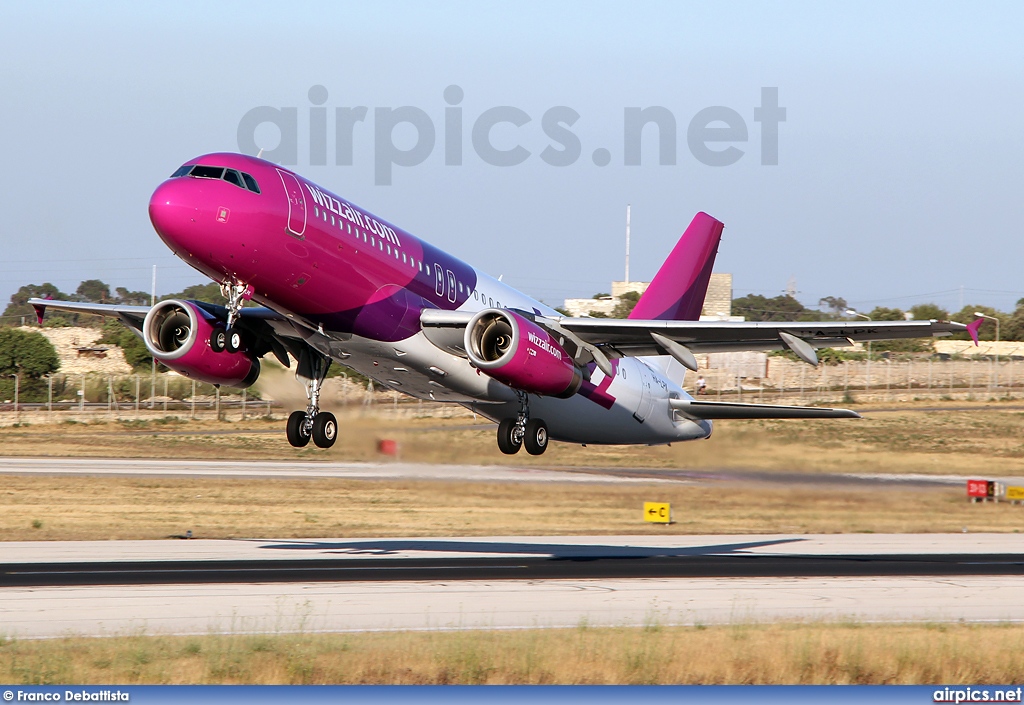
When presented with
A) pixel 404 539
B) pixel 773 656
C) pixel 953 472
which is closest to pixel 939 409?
pixel 953 472

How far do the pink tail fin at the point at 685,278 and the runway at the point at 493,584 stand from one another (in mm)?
8549

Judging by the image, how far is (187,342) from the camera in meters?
31.1

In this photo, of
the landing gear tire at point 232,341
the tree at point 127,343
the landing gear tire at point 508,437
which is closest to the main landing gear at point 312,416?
the landing gear tire at point 232,341

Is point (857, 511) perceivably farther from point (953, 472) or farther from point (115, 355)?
point (115, 355)

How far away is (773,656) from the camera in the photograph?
2275 centimetres

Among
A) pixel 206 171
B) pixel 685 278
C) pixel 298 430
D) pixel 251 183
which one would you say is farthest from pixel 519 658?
pixel 685 278

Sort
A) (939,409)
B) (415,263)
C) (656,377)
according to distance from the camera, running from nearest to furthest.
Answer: (415,263) < (656,377) < (939,409)

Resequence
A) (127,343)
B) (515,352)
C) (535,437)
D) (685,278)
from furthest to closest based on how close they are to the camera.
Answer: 1. (127,343)
2. (685,278)
3. (535,437)
4. (515,352)

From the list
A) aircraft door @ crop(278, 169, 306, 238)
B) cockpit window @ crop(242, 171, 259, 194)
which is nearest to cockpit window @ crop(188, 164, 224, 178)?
cockpit window @ crop(242, 171, 259, 194)

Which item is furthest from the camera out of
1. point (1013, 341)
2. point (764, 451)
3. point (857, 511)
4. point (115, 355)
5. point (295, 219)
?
point (1013, 341)

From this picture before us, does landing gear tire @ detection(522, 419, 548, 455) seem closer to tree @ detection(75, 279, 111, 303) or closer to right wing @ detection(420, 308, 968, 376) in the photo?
right wing @ detection(420, 308, 968, 376)

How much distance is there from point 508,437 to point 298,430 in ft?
19.2

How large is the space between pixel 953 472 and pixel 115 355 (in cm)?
9312

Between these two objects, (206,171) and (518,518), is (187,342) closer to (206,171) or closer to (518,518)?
(206,171)
